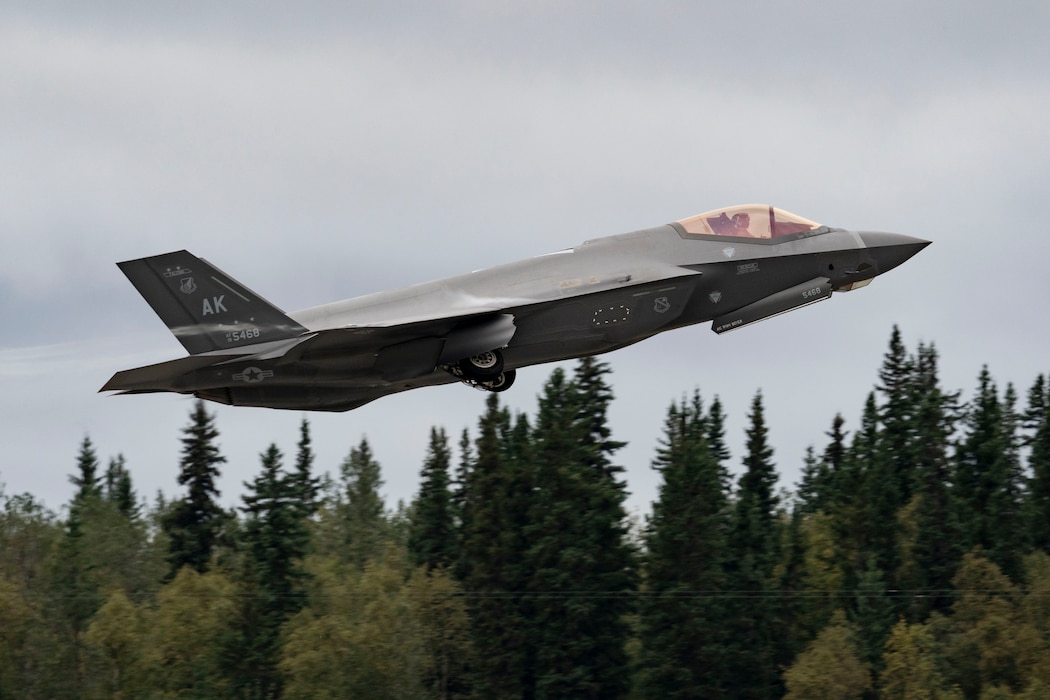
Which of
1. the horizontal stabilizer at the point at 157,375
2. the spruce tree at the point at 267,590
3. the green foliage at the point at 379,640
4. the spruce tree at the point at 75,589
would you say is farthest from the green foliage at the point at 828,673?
the horizontal stabilizer at the point at 157,375

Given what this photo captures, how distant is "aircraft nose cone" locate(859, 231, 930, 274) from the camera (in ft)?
93.5

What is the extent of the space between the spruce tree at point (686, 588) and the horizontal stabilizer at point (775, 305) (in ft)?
165

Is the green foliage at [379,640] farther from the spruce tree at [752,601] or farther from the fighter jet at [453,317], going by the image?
the fighter jet at [453,317]

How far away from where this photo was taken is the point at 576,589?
7912 centimetres

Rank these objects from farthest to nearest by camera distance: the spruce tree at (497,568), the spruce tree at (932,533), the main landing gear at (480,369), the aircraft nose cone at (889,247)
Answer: the spruce tree at (932,533), the spruce tree at (497,568), the aircraft nose cone at (889,247), the main landing gear at (480,369)

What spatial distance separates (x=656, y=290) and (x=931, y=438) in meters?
69.6

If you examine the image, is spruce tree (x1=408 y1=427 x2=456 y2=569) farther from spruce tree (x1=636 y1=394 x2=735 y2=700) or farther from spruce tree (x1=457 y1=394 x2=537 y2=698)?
spruce tree (x1=636 y1=394 x2=735 y2=700)

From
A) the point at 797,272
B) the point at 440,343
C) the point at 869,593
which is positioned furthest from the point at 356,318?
the point at 869,593

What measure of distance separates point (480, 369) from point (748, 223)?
6017 millimetres

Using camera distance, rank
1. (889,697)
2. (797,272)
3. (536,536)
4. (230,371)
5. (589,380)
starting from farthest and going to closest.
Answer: (589,380), (536,536), (889,697), (797,272), (230,371)

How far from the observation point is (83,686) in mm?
78438

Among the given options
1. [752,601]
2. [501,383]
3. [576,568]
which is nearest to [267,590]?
[576,568]

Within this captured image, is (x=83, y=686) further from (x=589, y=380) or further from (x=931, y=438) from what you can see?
(x=931, y=438)

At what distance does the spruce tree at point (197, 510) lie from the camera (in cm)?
9550
